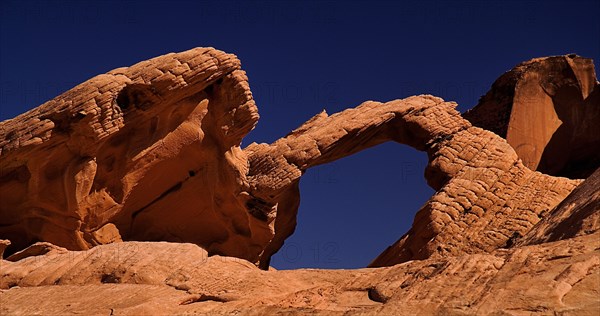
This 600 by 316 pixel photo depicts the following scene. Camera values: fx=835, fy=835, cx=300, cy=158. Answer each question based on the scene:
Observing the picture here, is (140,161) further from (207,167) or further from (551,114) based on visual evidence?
(551,114)

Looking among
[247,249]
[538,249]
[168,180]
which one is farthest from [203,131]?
[538,249]

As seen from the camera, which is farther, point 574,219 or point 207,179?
point 207,179

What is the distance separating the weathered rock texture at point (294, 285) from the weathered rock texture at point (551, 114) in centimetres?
1153

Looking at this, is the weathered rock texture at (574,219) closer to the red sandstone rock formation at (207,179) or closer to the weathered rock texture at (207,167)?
the red sandstone rock formation at (207,179)

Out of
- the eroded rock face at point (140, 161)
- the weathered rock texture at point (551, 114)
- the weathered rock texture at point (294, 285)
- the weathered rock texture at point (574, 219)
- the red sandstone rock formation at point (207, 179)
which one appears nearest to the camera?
the weathered rock texture at point (294, 285)

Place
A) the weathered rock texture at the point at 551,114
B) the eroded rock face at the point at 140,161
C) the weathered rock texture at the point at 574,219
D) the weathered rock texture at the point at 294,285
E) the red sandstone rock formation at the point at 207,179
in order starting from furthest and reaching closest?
the weathered rock texture at the point at 551,114
the eroded rock face at the point at 140,161
the red sandstone rock formation at the point at 207,179
the weathered rock texture at the point at 574,219
the weathered rock texture at the point at 294,285

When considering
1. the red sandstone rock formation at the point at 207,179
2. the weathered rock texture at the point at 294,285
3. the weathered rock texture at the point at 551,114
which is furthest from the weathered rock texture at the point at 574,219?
the weathered rock texture at the point at 551,114

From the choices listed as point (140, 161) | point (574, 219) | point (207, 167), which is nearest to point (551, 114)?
point (207, 167)

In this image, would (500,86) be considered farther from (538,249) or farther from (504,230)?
(538,249)

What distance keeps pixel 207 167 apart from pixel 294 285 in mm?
7890

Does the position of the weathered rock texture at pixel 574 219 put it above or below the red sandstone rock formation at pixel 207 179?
→ below

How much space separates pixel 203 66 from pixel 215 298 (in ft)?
25.1

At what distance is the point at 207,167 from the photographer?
18.3 meters

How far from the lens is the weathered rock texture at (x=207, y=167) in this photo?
52.7 feet
